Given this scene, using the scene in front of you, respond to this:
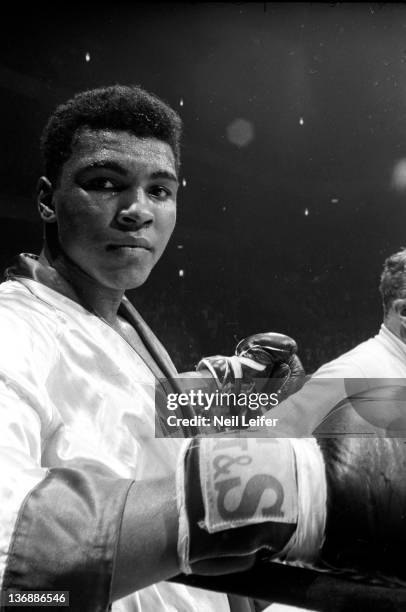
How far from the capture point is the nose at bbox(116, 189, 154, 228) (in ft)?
2.04

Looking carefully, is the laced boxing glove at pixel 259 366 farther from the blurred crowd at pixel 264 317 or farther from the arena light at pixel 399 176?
the arena light at pixel 399 176

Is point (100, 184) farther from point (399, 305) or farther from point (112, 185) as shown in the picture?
point (399, 305)

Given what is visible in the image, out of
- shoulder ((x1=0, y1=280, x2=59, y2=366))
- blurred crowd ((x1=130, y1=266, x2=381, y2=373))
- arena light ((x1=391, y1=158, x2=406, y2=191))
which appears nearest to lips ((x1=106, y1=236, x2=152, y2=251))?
shoulder ((x1=0, y1=280, x2=59, y2=366))

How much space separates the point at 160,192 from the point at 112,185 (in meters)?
0.06

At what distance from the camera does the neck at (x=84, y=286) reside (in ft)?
2.06

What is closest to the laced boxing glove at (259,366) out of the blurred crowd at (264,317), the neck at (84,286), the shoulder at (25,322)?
the blurred crowd at (264,317)

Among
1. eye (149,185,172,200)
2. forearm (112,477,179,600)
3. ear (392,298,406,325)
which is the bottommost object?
forearm (112,477,179,600)

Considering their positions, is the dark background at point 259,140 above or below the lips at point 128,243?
above

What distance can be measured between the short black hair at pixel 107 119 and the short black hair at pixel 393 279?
0.49 meters

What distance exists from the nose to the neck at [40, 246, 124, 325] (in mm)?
77

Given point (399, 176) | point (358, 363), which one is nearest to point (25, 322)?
point (358, 363)

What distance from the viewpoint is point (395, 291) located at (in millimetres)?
947

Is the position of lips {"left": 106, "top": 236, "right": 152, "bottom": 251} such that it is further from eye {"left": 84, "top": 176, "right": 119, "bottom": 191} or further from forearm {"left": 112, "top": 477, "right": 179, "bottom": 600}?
forearm {"left": 112, "top": 477, "right": 179, "bottom": 600}

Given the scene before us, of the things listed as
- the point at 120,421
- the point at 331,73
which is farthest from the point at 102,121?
the point at 331,73
